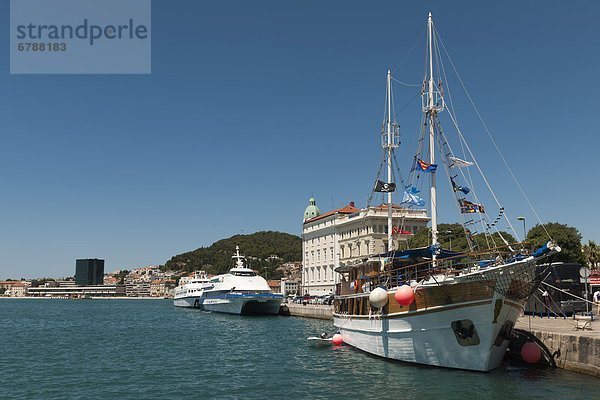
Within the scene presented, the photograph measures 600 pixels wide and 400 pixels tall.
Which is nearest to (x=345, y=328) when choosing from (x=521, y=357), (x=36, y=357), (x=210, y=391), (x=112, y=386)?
(x=521, y=357)

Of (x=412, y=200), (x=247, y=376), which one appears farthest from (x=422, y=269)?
(x=247, y=376)

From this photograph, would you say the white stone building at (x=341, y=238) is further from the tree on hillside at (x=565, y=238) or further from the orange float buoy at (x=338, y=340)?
the orange float buoy at (x=338, y=340)

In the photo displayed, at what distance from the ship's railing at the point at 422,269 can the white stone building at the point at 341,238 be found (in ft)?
202

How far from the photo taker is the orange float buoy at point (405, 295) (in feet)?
72.2

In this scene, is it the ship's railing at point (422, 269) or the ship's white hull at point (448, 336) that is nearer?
the ship's white hull at point (448, 336)

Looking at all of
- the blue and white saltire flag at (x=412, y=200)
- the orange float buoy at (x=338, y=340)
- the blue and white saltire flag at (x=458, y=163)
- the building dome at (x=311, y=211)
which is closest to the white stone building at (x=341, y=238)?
the building dome at (x=311, y=211)

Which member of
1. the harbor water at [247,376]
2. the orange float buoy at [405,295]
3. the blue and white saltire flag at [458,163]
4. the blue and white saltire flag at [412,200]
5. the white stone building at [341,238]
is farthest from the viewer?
the white stone building at [341,238]

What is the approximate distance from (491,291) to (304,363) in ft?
38.1

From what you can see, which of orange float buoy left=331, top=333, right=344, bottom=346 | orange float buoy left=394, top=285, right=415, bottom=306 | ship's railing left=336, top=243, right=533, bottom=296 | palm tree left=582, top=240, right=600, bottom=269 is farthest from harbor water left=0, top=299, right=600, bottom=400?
palm tree left=582, top=240, right=600, bottom=269

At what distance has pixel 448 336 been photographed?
21.5 m

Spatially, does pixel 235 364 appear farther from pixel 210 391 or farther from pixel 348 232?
pixel 348 232

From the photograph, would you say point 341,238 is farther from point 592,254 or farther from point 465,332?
point 465,332

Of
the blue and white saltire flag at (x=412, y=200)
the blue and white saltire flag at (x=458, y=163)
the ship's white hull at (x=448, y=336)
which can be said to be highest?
the blue and white saltire flag at (x=458, y=163)

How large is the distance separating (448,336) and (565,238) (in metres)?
51.1
